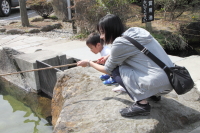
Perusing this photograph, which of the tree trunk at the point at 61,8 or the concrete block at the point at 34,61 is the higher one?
the tree trunk at the point at 61,8

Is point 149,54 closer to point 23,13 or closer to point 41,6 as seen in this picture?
point 23,13

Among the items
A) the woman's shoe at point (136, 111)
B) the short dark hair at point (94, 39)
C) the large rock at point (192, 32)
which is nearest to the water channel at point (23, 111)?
the short dark hair at point (94, 39)

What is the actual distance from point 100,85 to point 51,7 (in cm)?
998

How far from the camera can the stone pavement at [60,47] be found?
4547mm

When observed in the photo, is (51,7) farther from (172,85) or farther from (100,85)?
(172,85)

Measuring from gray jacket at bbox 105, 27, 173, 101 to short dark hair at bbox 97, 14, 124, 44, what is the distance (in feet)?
0.28

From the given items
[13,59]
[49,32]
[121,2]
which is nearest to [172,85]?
[13,59]

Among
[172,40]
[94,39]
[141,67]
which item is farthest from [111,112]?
[172,40]

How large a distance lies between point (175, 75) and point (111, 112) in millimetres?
717

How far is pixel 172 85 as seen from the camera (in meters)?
2.05

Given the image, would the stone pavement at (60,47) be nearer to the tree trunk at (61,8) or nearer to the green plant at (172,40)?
the green plant at (172,40)

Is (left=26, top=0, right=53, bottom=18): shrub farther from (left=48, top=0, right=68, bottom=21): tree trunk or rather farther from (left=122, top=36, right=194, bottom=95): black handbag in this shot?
(left=122, top=36, right=194, bottom=95): black handbag

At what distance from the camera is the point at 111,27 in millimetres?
2209

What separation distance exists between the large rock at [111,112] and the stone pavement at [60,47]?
1372mm
